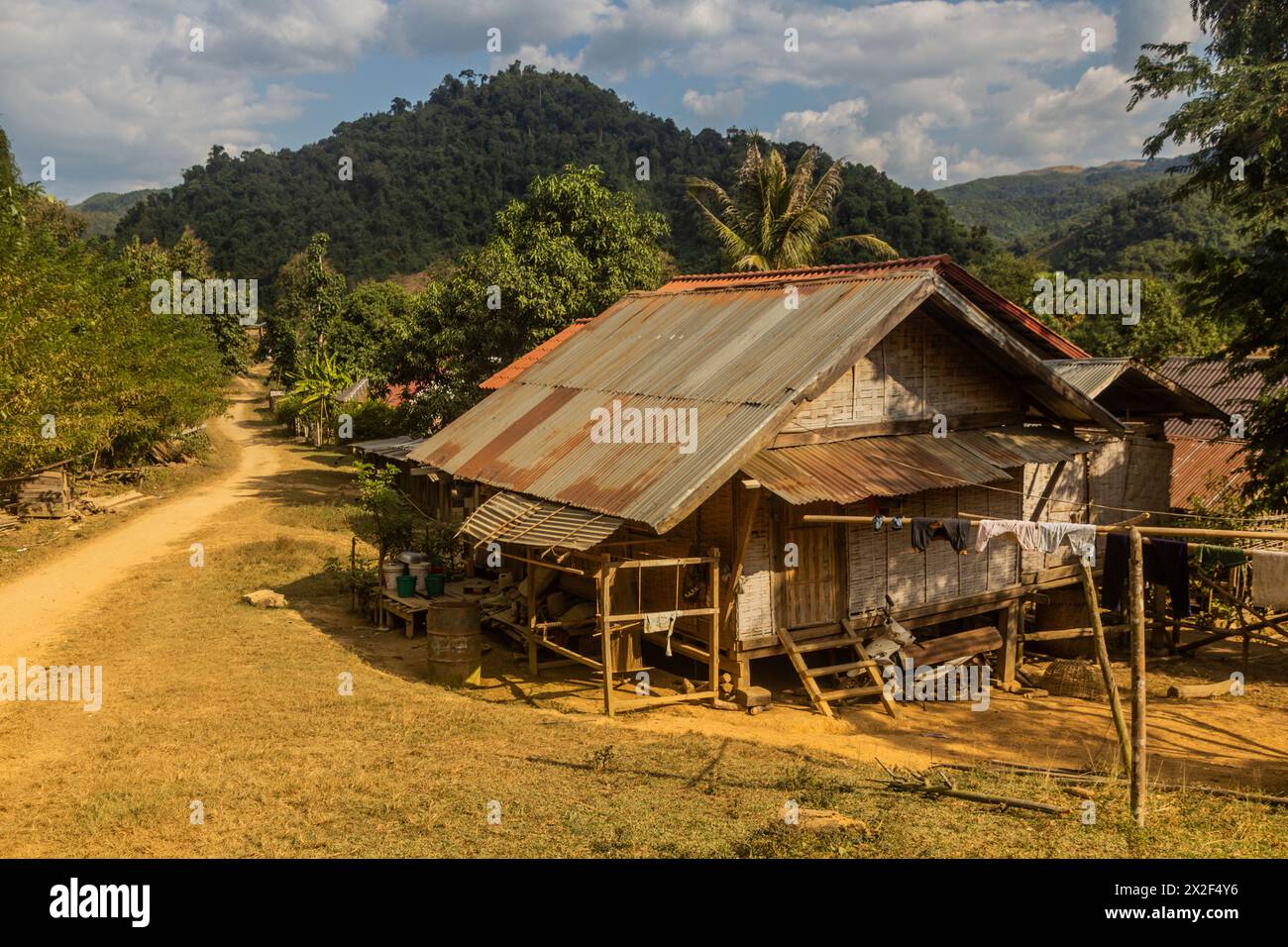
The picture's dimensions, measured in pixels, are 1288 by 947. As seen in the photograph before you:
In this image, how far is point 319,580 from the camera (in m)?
20.3

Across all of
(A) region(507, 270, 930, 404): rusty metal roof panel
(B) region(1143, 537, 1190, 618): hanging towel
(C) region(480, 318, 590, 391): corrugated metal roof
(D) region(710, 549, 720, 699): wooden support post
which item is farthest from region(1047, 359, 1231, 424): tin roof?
(C) region(480, 318, 590, 391): corrugated metal roof

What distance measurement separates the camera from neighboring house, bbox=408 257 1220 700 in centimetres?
1316

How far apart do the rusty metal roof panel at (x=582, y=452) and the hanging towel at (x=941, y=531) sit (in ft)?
7.91

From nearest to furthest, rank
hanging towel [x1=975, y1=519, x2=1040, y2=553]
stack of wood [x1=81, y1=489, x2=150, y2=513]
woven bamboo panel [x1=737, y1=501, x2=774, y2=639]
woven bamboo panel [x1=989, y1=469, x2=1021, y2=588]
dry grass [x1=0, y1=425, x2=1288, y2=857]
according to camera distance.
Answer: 1. dry grass [x1=0, y1=425, x2=1288, y2=857]
2. hanging towel [x1=975, y1=519, x2=1040, y2=553]
3. woven bamboo panel [x1=737, y1=501, x2=774, y2=639]
4. woven bamboo panel [x1=989, y1=469, x2=1021, y2=588]
5. stack of wood [x1=81, y1=489, x2=150, y2=513]

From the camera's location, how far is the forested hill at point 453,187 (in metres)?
67.4

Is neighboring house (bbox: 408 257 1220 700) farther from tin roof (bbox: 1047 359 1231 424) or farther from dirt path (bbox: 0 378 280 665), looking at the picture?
dirt path (bbox: 0 378 280 665)

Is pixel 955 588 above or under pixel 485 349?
under

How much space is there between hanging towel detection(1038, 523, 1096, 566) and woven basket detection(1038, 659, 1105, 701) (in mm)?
6223

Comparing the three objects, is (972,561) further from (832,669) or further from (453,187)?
(453,187)

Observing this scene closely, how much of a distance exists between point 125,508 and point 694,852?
84.8 ft

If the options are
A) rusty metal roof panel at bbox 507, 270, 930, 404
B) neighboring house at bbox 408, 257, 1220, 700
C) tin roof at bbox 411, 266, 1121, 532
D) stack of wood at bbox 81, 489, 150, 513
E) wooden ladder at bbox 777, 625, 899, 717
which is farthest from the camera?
stack of wood at bbox 81, 489, 150, 513

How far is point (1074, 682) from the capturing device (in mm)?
16484
